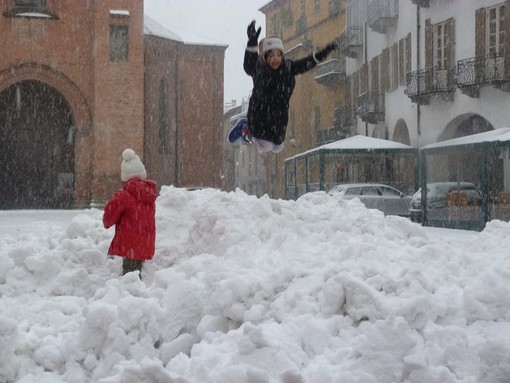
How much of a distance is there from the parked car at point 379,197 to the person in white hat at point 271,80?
16258mm

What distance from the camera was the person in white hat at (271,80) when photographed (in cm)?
748

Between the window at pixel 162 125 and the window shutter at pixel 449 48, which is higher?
the window shutter at pixel 449 48

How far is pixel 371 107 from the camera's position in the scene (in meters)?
32.3

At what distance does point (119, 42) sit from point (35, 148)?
21.6 feet

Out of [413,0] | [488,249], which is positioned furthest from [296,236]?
[413,0]

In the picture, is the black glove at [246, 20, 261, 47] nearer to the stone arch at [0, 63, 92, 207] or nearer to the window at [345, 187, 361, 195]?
the window at [345, 187, 361, 195]

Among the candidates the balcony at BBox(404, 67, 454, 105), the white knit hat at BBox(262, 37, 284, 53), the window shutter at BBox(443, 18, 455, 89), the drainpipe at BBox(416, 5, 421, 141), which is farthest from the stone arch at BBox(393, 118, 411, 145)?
the white knit hat at BBox(262, 37, 284, 53)

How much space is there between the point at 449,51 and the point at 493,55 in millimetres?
2997

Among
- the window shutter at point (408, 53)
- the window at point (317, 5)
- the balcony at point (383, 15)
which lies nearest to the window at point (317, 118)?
the window at point (317, 5)

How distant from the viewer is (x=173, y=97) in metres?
35.1

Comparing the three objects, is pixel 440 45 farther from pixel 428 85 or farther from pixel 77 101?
pixel 77 101

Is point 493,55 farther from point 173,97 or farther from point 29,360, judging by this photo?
point 29,360

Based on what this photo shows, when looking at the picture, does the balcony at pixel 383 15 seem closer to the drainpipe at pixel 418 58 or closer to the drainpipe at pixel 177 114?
the drainpipe at pixel 418 58

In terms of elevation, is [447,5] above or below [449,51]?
above
